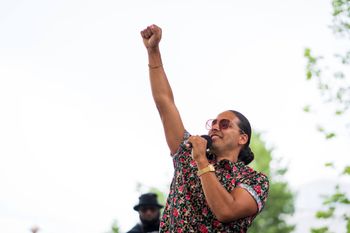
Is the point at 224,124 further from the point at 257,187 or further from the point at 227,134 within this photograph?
the point at 257,187

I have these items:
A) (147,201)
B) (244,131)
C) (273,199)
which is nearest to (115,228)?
(273,199)

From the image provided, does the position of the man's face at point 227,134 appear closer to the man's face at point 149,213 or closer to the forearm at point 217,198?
the forearm at point 217,198

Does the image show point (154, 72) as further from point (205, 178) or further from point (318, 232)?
point (318, 232)

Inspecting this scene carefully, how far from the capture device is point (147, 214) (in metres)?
9.16

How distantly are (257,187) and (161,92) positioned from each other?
0.78 m

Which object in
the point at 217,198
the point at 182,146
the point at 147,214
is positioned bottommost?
the point at 217,198

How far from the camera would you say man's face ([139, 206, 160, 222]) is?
911cm

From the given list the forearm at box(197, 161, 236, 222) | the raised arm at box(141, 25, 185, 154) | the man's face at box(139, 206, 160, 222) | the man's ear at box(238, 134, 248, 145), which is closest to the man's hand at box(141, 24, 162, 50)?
the raised arm at box(141, 25, 185, 154)

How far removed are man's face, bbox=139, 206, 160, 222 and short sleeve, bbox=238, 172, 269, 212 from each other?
19.4 feet

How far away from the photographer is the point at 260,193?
3246mm

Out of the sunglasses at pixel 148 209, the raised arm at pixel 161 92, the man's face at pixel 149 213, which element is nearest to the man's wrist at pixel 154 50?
the raised arm at pixel 161 92

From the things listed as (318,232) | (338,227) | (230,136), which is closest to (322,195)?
(318,232)

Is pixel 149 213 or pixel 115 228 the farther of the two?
pixel 115 228

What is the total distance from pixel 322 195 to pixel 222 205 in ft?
35.0
